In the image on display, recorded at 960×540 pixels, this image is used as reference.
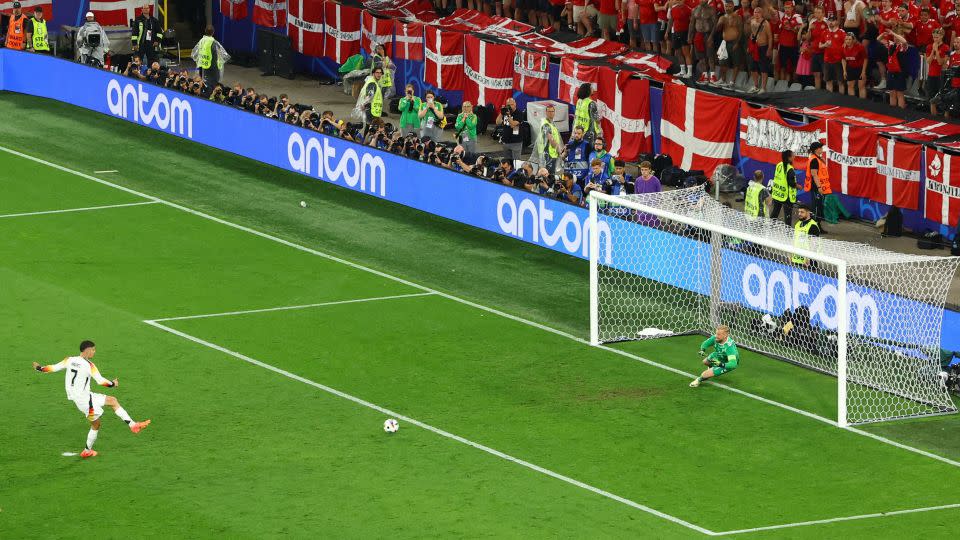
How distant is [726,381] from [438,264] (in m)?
8.03

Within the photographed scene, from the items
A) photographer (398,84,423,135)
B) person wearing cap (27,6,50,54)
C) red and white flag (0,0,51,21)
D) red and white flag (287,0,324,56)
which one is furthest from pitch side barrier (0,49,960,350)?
red and white flag (287,0,324,56)

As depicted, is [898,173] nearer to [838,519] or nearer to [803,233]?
[803,233]

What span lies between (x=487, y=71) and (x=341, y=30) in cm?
628

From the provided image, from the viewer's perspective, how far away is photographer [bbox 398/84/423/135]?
41.1 m

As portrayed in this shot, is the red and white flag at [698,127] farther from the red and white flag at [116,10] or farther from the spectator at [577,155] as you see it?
the red and white flag at [116,10]

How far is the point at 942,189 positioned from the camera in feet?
112

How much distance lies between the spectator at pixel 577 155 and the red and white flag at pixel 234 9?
646 inches

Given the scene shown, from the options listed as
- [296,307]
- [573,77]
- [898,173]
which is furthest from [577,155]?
[296,307]

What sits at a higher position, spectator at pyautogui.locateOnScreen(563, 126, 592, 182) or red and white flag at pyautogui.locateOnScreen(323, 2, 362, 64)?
red and white flag at pyautogui.locateOnScreen(323, 2, 362, 64)

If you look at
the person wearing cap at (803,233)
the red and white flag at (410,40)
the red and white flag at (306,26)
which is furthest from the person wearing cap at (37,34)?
the person wearing cap at (803,233)

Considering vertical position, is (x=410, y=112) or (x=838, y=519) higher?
(x=410, y=112)

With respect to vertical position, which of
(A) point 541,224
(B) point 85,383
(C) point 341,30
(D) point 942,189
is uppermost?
(C) point 341,30

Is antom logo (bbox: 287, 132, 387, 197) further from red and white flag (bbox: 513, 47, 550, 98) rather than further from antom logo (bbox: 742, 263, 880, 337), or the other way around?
antom logo (bbox: 742, 263, 880, 337)

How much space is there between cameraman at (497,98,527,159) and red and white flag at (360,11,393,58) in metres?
6.55
